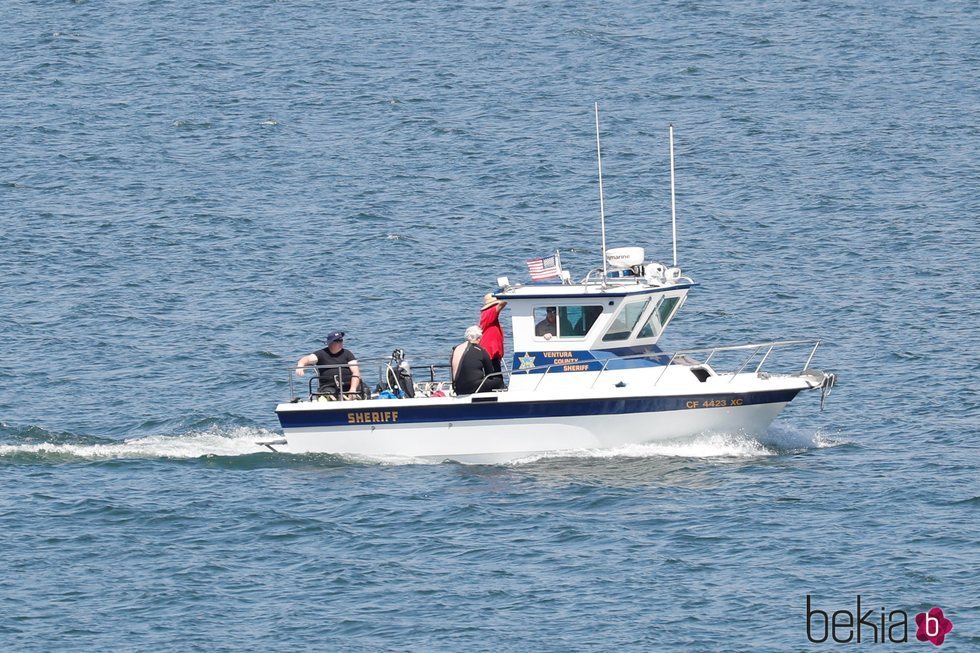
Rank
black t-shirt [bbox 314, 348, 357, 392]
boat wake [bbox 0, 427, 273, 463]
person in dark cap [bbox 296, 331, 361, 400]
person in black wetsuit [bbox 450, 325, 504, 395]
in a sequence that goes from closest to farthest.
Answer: person in black wetsuit [bbox 450, 325, 504, 395] → person in dark cap [bbox 296, 331, 361, 400] → black t-shirt [bbox 314, 348, 357, 392] → boat wake [bbox 0, 427, 273, 463]

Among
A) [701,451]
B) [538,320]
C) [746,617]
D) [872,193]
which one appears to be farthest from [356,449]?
[872,193]

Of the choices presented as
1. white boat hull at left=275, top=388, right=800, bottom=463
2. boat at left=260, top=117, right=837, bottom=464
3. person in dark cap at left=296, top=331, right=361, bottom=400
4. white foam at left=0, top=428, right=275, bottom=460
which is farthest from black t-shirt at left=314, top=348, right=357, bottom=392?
white foam at left=0, top=428, right=275, bottom=460

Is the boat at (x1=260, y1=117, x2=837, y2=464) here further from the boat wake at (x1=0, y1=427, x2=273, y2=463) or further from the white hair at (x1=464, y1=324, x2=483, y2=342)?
the boat wake at (x1=0, y1=427, x2=273, y2=463)

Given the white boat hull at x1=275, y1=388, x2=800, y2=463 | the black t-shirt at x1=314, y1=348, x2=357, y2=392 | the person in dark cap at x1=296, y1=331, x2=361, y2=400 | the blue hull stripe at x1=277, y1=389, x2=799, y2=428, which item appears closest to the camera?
the blue hull stripe at x1=277, y1=389, x2=799, y2=428

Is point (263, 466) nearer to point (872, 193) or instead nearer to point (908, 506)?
point (908, 506)

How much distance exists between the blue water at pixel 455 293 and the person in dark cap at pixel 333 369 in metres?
1.10

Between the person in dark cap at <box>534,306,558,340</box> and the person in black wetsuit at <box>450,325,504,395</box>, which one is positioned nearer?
the person in black wetsuit at <box>450,325,504,395</box>

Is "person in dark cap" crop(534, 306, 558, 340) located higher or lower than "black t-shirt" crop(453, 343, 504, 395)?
higher

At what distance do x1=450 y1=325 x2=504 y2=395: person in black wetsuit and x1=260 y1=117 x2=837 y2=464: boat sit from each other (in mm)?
171

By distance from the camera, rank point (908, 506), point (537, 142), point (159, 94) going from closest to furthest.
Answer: point (908, 506) → point (537, 142) → point (159, 94)

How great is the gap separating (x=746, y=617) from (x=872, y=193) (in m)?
27.3

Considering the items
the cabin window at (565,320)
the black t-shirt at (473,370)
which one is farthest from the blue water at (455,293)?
the cabin window at (565,320)

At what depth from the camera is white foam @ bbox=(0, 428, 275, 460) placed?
27.3 m

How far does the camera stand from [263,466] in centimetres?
2692
